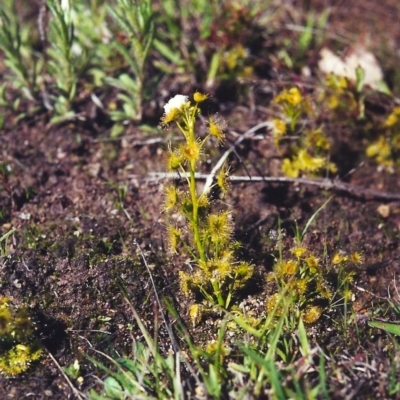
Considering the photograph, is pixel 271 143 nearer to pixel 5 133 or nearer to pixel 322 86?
pixel 322 86

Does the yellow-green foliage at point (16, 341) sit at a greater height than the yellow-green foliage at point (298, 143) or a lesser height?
lesser

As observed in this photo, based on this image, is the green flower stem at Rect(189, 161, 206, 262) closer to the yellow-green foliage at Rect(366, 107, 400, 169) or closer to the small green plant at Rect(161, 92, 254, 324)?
the small green plant at Rect(161, 92, 254, 324)

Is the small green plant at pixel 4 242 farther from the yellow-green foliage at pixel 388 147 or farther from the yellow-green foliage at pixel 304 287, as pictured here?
the yellow-green foliage at pixel 388 147

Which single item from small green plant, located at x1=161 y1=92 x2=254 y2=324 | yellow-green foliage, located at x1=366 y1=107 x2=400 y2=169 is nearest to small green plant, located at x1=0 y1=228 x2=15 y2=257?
small green plant, located at x1=161 y1=92 x2=254 y2=324

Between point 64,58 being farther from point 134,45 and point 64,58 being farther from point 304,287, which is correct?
point 304,287

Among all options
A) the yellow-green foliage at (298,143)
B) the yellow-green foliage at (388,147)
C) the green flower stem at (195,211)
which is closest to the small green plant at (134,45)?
the yellow-green foliage at (298,143)
